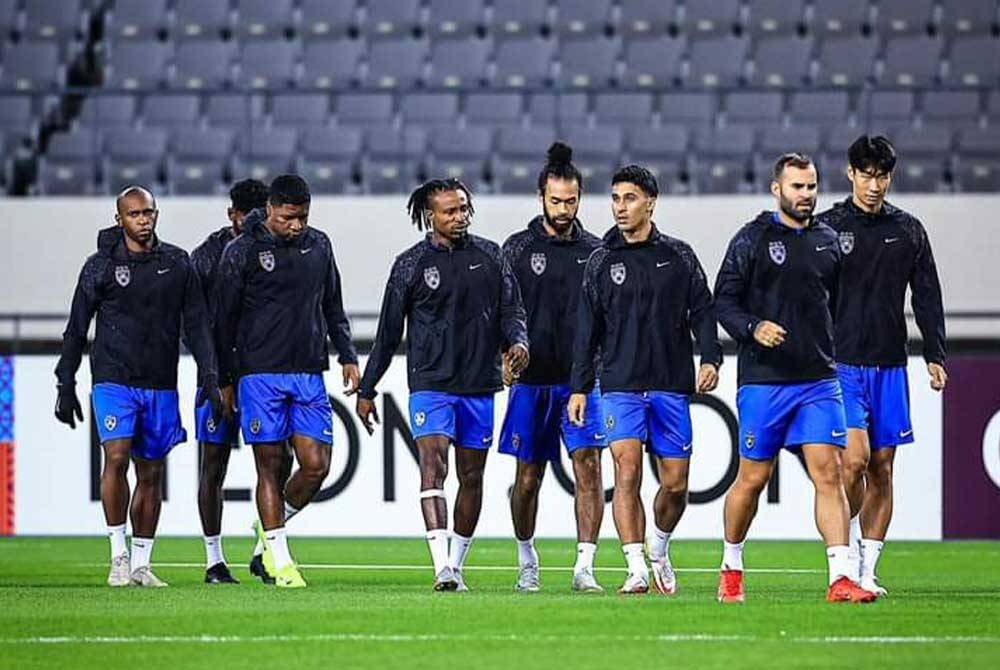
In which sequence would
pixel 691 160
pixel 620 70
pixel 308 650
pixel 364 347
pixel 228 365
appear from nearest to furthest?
pixel 308 650
pixel 228 365
pixel 364 347
pixel 691 160
pixel 620 70

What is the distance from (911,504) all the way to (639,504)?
6.90 metres

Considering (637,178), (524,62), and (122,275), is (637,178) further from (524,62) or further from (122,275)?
(524,62)

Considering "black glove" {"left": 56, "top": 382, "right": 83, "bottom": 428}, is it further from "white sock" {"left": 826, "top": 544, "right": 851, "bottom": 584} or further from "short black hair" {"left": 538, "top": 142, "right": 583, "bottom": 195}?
"white sock" {"left": 826, "top": 544, "right": 851, "bottom": 584}

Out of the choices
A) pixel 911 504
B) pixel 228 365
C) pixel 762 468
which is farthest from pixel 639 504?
pixel 911 504

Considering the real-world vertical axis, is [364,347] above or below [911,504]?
above

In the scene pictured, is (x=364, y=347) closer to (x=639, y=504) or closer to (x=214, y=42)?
(x=214, y=42)

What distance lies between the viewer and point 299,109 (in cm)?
2275

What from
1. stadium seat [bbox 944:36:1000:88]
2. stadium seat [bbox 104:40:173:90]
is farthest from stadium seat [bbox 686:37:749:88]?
stadium seat [bbox 104:40:173:90]

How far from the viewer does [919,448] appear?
1756cm

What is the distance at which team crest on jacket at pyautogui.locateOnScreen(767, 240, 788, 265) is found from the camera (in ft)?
34.2

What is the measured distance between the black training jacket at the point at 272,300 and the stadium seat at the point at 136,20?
1226cm

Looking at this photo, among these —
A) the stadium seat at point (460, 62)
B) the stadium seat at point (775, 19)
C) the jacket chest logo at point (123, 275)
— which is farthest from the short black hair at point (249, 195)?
the stadium seat at point (775, 19)

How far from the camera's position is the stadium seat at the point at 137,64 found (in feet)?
77.4

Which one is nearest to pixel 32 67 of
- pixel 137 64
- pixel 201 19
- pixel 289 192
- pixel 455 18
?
pixel 137 64
